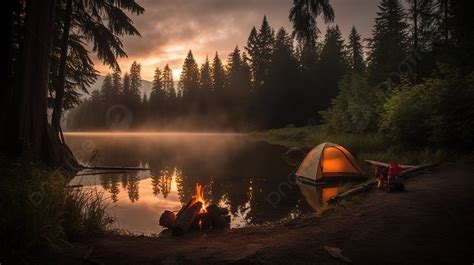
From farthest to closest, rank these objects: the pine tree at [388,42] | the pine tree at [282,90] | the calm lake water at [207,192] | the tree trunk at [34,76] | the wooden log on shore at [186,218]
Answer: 1. the pine tree at [282,90]
2. the pine tree at [388,42]
3. the tree trunk at [34,76]
4. the calm lake water at [207,192]
5. the wooden log on shore at [186,218]

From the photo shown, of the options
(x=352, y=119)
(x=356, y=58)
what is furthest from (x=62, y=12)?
(x=356, y=58)

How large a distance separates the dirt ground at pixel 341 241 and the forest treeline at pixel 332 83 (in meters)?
4.05

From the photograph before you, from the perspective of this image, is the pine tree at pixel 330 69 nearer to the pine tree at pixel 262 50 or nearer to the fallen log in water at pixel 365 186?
the pine tree at pixel 262 50

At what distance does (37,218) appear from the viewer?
4.73 meters

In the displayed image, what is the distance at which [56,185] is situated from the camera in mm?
6402

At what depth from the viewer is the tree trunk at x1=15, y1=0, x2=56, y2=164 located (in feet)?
32.1

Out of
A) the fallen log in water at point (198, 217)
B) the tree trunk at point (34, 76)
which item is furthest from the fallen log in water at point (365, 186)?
the tree trunk at point (34, 76)

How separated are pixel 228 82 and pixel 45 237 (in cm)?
7021

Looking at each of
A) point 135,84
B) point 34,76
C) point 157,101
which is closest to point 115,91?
point 135,84

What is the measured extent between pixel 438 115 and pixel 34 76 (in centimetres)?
1756

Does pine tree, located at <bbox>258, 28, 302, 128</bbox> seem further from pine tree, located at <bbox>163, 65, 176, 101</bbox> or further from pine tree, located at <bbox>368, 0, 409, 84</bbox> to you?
pine tree, located at <bbox>163, 65, 176, 101</bbox>

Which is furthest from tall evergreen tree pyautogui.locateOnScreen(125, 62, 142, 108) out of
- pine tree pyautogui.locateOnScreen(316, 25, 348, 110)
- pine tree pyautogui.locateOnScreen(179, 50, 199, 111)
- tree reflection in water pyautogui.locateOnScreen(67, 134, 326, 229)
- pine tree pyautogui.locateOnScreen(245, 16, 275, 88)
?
tree reflection in water pyautogui.locateOnScreen(67, 134, 326, 229)

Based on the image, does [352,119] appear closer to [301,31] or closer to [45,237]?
[301,31]

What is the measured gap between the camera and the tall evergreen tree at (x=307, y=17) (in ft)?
19.5
